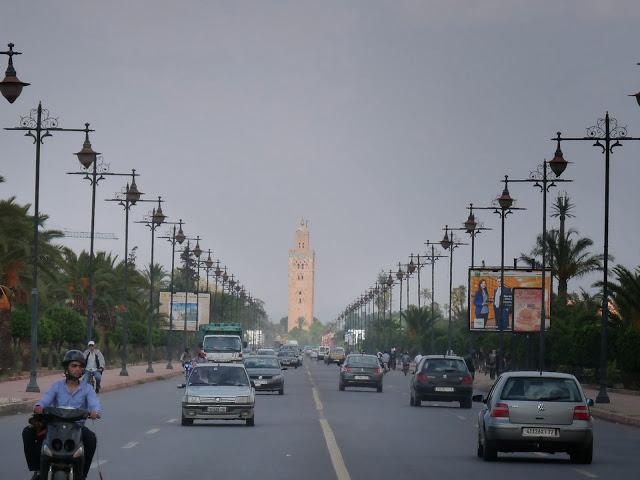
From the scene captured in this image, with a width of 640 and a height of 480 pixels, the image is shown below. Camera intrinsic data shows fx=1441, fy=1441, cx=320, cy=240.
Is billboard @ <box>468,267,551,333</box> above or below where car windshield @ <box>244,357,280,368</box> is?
above

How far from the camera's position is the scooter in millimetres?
13055

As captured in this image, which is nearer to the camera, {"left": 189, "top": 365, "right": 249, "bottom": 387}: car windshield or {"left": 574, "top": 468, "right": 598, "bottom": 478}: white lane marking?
{"left": 574, "top": 468, "right": 598, "bottom": 478}: white lane marking

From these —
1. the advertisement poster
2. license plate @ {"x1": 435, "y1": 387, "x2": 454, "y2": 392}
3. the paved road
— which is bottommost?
the paved road

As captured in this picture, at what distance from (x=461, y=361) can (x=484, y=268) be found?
36454mm

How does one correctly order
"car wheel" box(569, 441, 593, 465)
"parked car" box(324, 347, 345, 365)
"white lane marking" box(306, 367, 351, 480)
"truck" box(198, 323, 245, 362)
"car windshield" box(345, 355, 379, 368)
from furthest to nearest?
"parked car" box(324, 347, 345, 365) < "truck" box(198, 323, 245, 362) < "car windshield" box(345, 355, 379, 368) < "car wheel" box(569, 441, 593, 465) < "white lane marking" box(306, 367, 351, 480)

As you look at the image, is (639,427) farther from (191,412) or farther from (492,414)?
(492,414)

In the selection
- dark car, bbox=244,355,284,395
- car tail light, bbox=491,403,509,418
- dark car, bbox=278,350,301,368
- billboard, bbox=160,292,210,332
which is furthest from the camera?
billboard, bbox=160,292,210,332

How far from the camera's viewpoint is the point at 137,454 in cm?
2286

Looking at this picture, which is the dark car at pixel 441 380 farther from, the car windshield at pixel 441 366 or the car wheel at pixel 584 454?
the car wheel at pixel 584 454

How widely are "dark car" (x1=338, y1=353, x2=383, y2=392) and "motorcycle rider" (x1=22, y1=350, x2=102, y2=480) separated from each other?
45771 millimetres

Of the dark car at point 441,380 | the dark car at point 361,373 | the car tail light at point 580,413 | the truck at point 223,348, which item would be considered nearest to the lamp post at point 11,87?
the car tail light at point 580,413

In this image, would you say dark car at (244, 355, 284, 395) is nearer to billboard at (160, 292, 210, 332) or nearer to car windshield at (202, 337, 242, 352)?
car windshield at (202, 337, 242, 352)

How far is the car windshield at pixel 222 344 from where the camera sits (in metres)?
75.1

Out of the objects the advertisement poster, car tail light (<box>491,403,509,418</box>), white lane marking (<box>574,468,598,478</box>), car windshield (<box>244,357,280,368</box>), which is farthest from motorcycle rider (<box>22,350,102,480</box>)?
the advertisement poster
